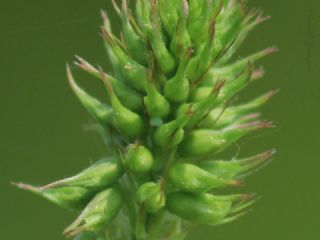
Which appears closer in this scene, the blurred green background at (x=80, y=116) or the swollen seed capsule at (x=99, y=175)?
the swollen seed capsule at (x=99, y=175)

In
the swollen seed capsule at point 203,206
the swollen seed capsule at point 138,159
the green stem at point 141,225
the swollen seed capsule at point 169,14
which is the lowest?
the swollen seed capsule at point 203,206

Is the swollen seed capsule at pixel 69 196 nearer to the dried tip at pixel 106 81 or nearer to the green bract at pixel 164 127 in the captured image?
the green bract at pixel 164 127

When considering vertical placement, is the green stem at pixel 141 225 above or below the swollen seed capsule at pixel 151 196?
below

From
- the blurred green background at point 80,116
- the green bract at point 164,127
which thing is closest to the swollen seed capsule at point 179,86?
the green bract at point 164,127

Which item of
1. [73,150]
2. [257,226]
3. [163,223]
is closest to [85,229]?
[163,223]

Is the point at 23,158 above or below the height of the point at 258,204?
above

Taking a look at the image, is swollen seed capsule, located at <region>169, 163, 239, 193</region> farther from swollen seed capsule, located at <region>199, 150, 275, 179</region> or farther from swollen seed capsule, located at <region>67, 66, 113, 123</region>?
swollen seed capsule, located at <region>67, 66, 113, 123</region>

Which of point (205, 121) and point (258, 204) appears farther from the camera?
point (258, 204)

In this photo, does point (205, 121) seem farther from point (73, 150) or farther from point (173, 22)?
point (73, 150)
